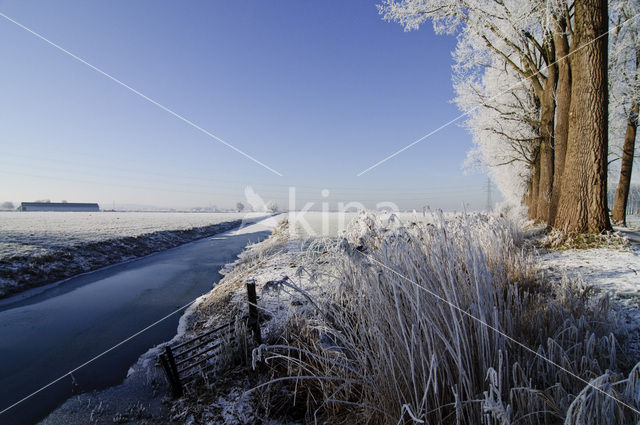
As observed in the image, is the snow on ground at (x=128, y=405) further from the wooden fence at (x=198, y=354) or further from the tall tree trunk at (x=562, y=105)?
the tall tree trunk at (x=562, y=105)

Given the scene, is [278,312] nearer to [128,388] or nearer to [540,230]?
[128,388]

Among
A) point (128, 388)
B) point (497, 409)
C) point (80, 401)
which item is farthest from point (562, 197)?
point (80, 401)

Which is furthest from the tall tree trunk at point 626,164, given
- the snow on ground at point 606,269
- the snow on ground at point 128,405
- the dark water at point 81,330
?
the dark water at point 81,330

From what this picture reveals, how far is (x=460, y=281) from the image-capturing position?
258 centimetres

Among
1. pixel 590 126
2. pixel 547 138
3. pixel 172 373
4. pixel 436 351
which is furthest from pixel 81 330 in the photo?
pixel 547 138

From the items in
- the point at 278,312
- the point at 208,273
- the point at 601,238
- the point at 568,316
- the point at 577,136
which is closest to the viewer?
the point at 568,316

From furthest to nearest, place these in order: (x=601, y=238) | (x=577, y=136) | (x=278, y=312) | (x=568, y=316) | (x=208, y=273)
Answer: (x=208, y=273)
(x=577, y=136)
(x=601, y=238)
(x=278, y=312)
(x=568, y=316)

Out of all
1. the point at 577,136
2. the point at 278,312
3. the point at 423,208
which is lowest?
the point at 278,312

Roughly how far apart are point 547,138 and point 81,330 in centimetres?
1555

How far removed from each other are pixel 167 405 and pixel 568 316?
451cm

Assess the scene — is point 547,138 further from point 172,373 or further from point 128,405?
point 128,405

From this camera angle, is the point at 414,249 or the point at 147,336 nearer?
the point at 414,249

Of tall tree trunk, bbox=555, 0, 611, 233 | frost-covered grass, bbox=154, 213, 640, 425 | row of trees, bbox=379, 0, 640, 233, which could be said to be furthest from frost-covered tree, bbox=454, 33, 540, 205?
frost-covered grass, bbox=154, 213, 640, 425

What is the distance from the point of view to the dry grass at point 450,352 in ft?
5.56
